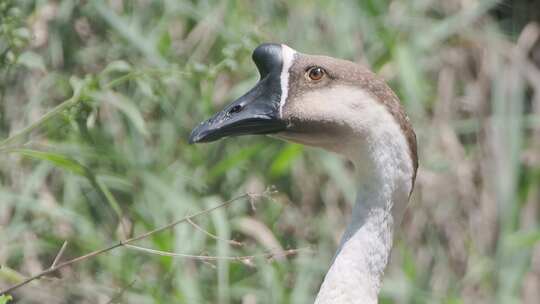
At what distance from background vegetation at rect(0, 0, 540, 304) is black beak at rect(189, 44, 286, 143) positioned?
258mm

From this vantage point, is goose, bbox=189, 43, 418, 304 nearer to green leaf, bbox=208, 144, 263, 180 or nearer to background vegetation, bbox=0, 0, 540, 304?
background vegetation, bbox=0, 0, 540, 304

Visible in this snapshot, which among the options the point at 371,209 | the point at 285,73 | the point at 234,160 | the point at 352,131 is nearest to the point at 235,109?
the point at 285,73

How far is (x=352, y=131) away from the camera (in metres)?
2.35

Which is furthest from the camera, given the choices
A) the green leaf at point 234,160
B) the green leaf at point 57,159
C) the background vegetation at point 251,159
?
the green leaf at point 234,160

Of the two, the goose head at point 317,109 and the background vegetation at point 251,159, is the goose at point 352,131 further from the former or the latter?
the background vegetation at point 251,159

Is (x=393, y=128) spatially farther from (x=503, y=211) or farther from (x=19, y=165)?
(x=503, y=211)

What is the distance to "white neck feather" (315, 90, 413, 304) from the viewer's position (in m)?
2.31

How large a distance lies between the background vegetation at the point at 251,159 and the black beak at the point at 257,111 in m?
0.26

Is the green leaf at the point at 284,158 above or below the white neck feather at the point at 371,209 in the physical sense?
below

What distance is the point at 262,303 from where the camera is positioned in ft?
11.1

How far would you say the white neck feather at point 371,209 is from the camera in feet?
7.58

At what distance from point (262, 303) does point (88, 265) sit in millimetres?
584

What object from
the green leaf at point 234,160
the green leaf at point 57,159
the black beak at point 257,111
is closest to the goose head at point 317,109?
the black beak at point 257,111

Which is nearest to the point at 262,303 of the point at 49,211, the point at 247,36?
the point at 49,211
